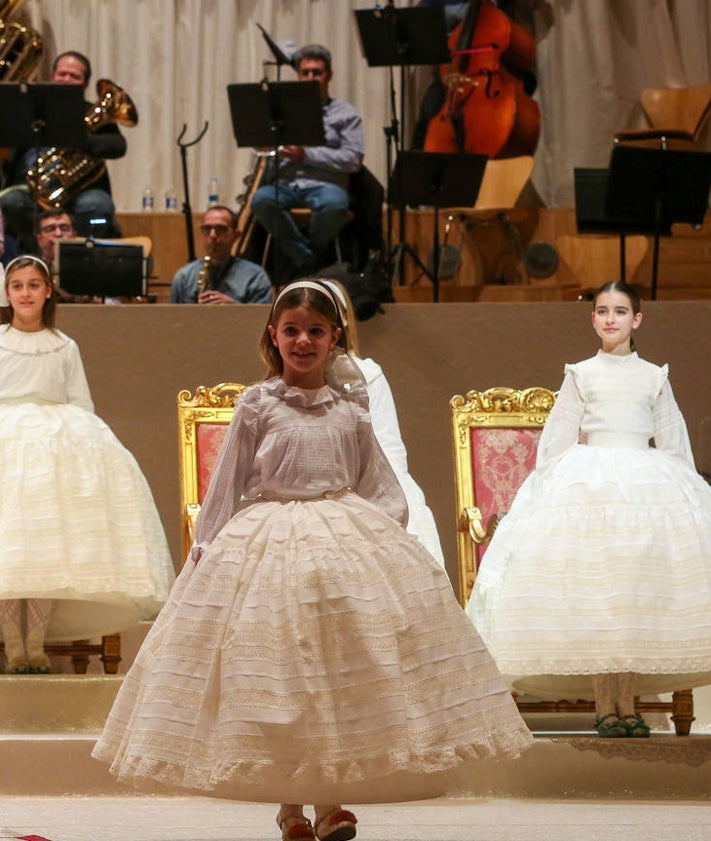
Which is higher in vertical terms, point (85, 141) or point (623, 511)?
point (85, 141)

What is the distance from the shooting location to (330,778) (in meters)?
3.35

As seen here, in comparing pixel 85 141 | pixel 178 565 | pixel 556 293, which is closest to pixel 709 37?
pixel 556 293

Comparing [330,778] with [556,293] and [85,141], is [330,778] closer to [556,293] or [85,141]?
[85,141]

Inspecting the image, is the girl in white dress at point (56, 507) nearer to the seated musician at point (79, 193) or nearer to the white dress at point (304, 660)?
the white dress at point (304, 660)

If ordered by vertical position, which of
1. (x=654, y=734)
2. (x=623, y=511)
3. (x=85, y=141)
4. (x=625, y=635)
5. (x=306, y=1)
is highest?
(x=306, y=1)

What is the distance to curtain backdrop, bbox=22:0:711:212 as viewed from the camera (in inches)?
390

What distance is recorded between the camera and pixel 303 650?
3.46 meters

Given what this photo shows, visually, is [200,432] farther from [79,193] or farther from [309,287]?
[79,193]

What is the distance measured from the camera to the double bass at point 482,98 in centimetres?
895

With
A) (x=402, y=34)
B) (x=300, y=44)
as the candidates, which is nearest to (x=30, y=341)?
(x=402, y=34)

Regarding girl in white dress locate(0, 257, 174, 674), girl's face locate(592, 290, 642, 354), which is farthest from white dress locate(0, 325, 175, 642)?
girl's face locate(592, 290, 642, 354)

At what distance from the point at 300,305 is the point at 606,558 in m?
1.57

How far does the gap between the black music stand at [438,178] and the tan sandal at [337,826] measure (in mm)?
4170

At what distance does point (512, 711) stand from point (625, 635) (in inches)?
48.1
